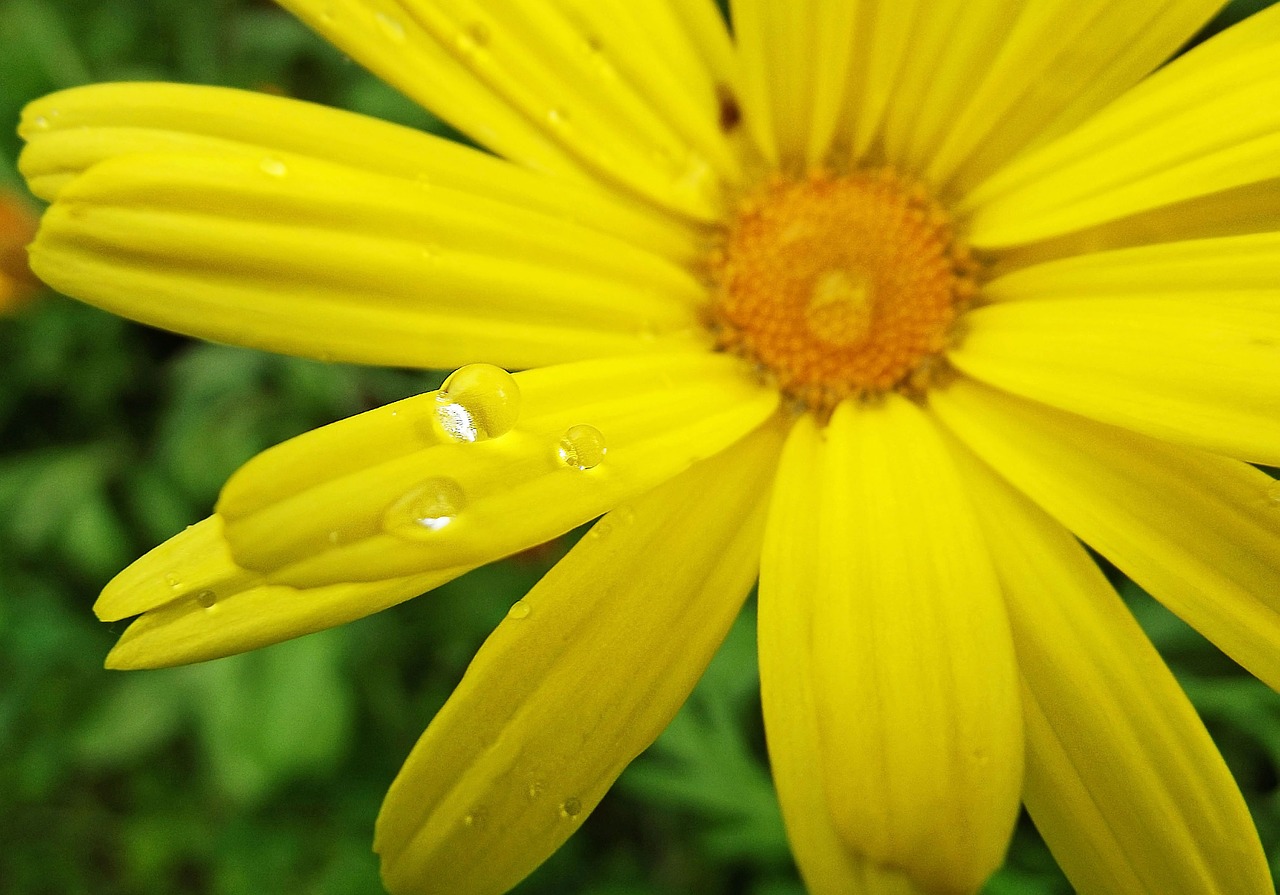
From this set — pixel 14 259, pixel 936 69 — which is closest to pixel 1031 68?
pixel 936 69

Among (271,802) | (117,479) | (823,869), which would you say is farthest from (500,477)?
(117,479)

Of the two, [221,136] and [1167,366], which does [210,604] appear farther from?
[1167,366]

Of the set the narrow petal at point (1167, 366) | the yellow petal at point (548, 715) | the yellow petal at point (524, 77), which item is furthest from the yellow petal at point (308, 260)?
the narrow petal at point (1167, 366)

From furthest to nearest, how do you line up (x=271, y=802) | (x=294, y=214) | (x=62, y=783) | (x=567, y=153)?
1. (x=62, y=783)
2. (x=271, y=802)
3. (x=567, y=153)
4. (x=294, y=214)

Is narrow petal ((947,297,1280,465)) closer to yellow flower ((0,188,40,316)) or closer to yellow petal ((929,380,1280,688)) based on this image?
yellow petal ((929,380,1280,688))

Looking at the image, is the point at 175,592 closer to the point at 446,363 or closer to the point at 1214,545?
the point at 446,363
